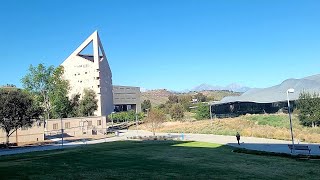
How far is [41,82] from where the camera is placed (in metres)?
81.9

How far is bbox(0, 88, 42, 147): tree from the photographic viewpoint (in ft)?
149

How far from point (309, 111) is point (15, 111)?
150 feet

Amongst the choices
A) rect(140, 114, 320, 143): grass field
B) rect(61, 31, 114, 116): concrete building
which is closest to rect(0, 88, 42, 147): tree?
rect(140, 114, 320, 143): grass field

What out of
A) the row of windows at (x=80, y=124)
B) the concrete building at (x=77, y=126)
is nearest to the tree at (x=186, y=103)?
the row of windows at (x=80, y=124)

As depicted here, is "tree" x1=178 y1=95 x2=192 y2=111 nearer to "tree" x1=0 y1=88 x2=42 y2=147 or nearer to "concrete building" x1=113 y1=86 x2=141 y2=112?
"concrete building" x1=113 y1=86 x2=141 y2=112

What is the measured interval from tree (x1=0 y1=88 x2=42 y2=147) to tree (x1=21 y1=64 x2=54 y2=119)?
104ft

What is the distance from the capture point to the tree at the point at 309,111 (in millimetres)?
55200

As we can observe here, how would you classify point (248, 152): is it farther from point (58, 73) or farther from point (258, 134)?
point (58, 73)

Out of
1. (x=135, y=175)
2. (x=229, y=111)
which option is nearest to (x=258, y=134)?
(x=135, y=175)

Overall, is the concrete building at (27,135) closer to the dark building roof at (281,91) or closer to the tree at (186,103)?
the dark building roof at (281,91)

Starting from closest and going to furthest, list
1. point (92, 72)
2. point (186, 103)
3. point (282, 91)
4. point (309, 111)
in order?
point (309, 111) → point (282, 91) → point (92, 72) → point (186, 103)

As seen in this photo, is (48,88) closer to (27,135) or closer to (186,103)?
(27,135)

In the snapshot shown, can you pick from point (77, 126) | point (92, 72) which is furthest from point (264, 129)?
point (92, 72)

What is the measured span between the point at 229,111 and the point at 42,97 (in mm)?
54297
